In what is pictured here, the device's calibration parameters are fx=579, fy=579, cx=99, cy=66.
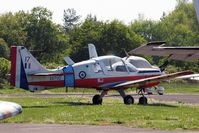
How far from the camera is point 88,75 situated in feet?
79.0

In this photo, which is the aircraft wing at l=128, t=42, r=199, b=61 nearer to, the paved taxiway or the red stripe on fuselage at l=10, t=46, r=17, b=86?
the paved taxiway

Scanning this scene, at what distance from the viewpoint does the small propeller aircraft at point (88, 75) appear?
23531 millimetres

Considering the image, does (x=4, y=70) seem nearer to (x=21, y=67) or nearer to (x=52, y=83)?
(x=21, y=67)

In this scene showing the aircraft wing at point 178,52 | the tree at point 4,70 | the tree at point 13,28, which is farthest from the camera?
Result: the tree at point 13,28

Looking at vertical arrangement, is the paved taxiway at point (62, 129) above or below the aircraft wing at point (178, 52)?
below

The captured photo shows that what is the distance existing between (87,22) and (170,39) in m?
27.1

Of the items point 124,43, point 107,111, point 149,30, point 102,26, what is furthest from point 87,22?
point 107,111

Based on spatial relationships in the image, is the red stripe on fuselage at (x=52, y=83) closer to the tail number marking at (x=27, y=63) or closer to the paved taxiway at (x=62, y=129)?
the tail number marking at (x=27, y=63)

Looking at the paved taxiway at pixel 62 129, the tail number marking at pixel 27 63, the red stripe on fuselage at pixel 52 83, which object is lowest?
→ the paved taxiway at pixel 62 129

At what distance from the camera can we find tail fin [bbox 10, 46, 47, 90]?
78.2 ft

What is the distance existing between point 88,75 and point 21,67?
281cm

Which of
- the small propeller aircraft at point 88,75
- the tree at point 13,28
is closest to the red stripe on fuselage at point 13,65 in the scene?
the small propeller aircraft at point 88,75

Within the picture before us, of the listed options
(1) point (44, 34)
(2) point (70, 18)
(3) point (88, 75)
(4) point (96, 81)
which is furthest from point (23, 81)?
(2) point (70, 18)

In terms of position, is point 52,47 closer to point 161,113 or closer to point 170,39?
point 170,39
